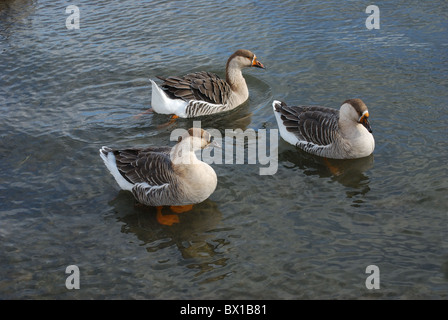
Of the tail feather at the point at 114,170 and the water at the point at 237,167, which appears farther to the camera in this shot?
the tail feather at the point at 114,170

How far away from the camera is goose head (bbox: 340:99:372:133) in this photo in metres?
9.83

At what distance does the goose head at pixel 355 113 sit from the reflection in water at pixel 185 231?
3195 millimetres

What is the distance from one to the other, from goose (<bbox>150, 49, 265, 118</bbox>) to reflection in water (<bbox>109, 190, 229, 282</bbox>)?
314cm

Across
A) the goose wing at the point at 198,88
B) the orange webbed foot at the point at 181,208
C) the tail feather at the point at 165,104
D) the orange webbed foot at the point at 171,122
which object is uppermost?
the goose wing at the point at 198,88

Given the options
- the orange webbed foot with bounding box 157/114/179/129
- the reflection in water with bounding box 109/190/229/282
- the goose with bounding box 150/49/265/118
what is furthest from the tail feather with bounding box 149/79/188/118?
the reflection in water with bounding box 109/190/229/282

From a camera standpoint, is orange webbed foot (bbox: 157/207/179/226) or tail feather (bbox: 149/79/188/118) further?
tail feather (bbox: 149/79/188/118)

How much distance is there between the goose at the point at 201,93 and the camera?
12031 mm

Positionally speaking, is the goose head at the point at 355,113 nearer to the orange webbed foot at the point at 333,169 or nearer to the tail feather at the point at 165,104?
the orange webbed foot at the point at 333,169

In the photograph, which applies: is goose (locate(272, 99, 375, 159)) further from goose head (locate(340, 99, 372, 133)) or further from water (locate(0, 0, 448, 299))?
water (locate(0, 0, 448, 299))

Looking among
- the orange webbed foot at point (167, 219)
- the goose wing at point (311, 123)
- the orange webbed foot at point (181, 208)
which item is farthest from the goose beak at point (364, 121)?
the orange webbed foot at point (167, 219)

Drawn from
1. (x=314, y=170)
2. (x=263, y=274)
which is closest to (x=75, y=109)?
(x=314, y=170)

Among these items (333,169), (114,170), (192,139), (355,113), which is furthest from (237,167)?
(355,113)

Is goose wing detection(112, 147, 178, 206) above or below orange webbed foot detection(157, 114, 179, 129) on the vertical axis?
below
